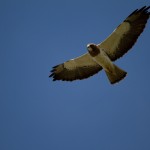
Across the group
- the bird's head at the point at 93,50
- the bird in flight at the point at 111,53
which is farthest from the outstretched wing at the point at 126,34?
the bird's head at the point at 93,50

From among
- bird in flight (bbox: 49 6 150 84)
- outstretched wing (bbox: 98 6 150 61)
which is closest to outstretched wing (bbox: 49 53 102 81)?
bird in flight (bbox: 49 6 150 84)

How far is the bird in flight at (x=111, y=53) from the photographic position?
22.9 m

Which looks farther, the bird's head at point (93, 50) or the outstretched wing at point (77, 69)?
the outstretched wing at point (77, 69)

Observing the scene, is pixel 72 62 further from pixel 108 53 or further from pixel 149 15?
pixel 149 15

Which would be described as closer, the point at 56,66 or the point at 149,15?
the point at 149,15

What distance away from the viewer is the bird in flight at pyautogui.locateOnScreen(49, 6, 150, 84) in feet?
75.3

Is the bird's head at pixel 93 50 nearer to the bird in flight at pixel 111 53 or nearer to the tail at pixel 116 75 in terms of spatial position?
the bird in flight at pixel 111 53

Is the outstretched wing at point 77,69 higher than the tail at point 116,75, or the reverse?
the outstretched wing at point 77,69

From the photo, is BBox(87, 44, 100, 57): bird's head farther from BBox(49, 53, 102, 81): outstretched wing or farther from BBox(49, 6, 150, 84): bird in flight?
BBox(49, 53, 102, 81): outstretched wing

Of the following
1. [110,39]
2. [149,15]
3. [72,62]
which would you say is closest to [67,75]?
[72,62]

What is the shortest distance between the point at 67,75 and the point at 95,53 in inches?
63.9

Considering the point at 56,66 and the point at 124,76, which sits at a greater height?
the point at 56,66

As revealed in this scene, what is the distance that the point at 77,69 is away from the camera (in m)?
24.1

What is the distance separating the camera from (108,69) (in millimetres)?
23031
